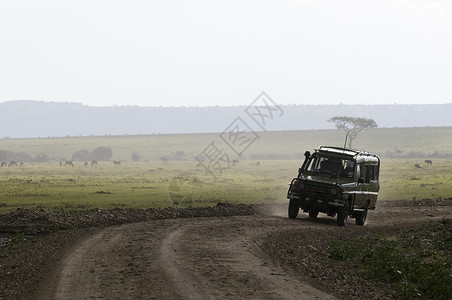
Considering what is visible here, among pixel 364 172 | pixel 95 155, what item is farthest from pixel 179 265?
pixel 95 155

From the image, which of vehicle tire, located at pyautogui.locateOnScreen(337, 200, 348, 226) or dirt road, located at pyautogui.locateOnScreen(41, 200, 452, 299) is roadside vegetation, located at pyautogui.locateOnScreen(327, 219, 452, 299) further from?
dirt road, located at pyautogui.locateOnScreen(41, 200, 452, 299)

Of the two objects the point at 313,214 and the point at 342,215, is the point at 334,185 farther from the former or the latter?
the point at 313,214

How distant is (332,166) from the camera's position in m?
26.5

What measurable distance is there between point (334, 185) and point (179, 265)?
11.0 metres

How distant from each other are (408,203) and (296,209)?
13.0 m

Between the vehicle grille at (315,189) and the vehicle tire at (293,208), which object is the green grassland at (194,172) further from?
the vehicle grille at (315,189)

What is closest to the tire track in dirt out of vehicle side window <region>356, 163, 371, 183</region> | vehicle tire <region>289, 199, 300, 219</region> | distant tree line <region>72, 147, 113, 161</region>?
vehicle tire <region>289, 199, 300, 219</region>

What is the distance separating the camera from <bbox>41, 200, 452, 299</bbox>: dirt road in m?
13.2

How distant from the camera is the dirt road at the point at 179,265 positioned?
43.2ft

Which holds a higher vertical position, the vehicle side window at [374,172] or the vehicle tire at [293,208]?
the vehicle side window at [374,172]

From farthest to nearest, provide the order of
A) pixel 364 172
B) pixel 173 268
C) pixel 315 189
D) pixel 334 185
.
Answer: pixel 364 172, pixel 315 189, pixel 334 185, pixel 173 268

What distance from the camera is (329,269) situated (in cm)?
1708

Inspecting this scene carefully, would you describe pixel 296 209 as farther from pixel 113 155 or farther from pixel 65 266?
pixel 113 155

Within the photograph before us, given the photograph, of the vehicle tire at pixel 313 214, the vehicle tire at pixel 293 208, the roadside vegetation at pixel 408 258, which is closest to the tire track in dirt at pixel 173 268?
the roadside vegetation at pixel 408 258
